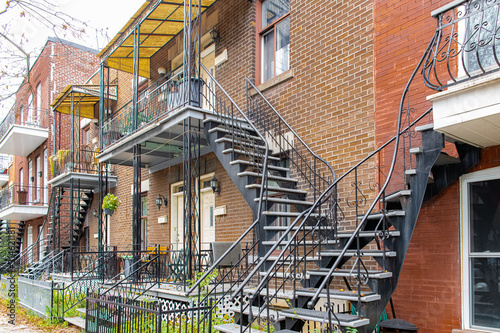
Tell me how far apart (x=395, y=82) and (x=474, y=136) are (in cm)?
196

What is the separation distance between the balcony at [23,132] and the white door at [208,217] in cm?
1360

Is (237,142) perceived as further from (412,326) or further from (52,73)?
(52,73)

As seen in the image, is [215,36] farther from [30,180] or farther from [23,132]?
[30,180]

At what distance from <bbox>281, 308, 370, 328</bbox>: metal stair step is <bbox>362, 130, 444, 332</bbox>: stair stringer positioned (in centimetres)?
50

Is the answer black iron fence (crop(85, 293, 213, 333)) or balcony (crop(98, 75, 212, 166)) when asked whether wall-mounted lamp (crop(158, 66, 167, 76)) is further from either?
black iron fence (crop(85, 293, 213, 333))

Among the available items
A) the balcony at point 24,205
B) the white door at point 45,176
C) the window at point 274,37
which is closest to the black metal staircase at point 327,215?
the window at point 274,37

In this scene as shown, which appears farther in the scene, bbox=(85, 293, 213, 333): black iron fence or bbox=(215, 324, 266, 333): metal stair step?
bbox=(85, 293, 213, 333): black iron fence

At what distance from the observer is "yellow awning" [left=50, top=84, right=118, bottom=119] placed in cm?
1678

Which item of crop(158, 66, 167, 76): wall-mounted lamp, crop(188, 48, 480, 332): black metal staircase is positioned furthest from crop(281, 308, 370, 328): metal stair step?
crop(158, 66, 167, 76): wall-mounted lamp

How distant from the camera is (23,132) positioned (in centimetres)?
2195

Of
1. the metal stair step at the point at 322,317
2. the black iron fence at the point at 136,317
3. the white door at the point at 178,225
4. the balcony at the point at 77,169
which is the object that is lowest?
the black iron fence at the point at 136,317

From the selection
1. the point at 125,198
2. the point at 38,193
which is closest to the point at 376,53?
the point at 125,198

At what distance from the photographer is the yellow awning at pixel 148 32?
10930 mm

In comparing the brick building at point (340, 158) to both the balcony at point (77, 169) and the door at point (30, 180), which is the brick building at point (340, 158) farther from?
the door at point (30, 180)
